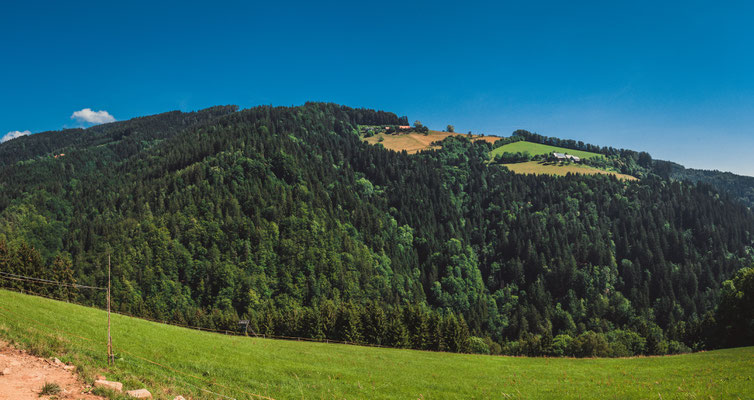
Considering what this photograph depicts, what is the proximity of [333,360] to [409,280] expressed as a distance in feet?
467

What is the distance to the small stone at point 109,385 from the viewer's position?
1537 centimetres

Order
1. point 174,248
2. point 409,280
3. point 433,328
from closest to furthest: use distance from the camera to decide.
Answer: point 433,328, point 174,248, point 409,280

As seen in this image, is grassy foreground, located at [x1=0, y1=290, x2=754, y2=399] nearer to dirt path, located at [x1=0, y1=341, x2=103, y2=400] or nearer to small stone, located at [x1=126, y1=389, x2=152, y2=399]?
small stone, located at [x1=126, y1=389, x2=152, y2=399]

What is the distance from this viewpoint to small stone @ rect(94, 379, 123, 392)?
15.4 metres

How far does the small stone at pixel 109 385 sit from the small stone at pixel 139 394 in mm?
638

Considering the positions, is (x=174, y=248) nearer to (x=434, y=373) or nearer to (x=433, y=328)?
(x=433, y=328)

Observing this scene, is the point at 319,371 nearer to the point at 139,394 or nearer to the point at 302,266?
the point at 139,394

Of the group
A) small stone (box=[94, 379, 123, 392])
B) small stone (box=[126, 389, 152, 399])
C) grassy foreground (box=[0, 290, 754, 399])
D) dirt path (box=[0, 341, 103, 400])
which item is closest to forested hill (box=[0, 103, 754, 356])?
grassy foreground (box=[0, 290, 754, 399])

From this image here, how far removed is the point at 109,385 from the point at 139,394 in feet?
4.87

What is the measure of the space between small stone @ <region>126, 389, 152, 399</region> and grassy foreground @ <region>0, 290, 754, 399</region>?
0.55 m

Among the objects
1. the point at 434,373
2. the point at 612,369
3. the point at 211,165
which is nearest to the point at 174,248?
the point at 211,165

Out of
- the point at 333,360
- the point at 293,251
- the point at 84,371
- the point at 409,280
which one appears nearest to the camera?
the point at 84,371

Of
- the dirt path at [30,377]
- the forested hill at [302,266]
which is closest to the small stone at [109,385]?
the dirt path at [30,377]

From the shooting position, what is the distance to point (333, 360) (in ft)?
128
